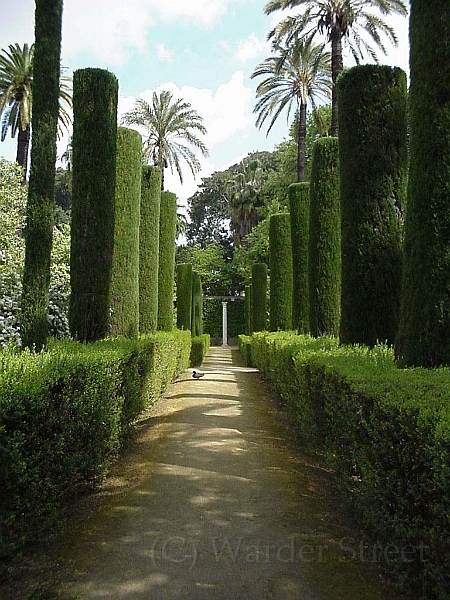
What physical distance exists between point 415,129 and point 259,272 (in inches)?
718

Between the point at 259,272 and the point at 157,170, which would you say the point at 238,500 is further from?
the point at 259,272

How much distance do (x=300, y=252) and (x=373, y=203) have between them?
21.2ft

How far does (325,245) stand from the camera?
10945 mm

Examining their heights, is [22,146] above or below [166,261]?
above

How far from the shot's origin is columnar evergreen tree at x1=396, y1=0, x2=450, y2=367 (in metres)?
4.90

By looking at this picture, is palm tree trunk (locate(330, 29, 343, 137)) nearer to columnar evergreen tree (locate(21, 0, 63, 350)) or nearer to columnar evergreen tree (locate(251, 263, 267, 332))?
columnar evergreen tree (locate(251, 263, 267, 332))

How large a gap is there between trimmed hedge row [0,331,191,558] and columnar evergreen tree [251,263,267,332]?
56.6 ft

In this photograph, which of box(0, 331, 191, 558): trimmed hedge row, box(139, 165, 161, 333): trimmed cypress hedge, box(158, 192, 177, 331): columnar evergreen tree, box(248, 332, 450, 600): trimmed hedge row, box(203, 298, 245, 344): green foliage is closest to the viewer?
box(248, 332, 450, 600): trimmed hedge row

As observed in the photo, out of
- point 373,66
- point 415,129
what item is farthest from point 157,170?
point 415,129

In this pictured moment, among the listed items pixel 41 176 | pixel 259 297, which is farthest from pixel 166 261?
pixel 41 176

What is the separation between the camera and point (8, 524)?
296 cm

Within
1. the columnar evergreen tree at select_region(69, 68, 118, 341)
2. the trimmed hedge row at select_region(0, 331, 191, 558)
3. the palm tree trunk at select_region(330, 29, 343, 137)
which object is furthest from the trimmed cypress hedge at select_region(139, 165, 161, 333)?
A: the trimmed hedge row at select_region(0, 331, 191, 558)

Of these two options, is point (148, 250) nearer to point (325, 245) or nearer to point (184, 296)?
point (325, 245)

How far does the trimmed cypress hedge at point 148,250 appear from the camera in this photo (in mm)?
12672
